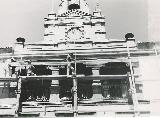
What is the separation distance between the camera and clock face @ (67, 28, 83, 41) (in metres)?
23.9

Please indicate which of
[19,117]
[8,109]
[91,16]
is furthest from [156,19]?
[91,16]

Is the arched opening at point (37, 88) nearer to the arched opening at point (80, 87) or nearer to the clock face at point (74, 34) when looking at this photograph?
the arched opening at point (80, 87)

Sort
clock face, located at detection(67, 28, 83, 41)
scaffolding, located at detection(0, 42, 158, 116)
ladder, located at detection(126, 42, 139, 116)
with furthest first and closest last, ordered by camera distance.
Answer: clock face, located at detection(67, 28, 83, 41)
scaffolding, located at detection(0, 42, 158, 116)
ladder, located at detection(126, 42, 139, 116)

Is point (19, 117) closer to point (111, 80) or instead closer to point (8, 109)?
point (8, 109)

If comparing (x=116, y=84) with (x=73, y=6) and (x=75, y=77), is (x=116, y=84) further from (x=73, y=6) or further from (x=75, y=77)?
(x=73, y=6)

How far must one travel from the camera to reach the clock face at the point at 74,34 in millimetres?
23938

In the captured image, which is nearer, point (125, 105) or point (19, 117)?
point (19, 117)

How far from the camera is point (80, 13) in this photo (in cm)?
2583

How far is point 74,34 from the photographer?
24.2m

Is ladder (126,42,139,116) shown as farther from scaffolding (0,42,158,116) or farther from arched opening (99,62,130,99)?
arched opening (99,62,130,99)

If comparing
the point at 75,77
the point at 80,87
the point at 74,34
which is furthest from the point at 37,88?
the point at 74,34

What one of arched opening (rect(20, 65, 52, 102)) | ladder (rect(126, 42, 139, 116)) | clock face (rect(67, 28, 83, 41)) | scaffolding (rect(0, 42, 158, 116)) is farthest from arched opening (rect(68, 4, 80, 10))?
ladder (rect(126, 42, 139, 116))

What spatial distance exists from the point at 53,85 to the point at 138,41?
7.42 meters

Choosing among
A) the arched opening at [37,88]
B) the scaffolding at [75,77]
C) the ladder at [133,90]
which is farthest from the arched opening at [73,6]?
the ladder at [133,90]
